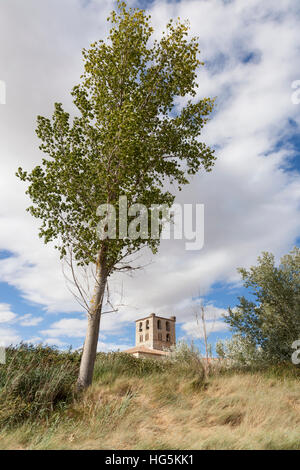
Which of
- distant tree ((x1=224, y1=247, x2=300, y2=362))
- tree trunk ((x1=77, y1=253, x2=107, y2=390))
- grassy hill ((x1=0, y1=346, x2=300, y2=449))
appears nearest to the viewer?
grassy hill ((x1=0, y1=346, x2=300, y2=449))

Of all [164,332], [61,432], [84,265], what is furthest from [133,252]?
[164,332]

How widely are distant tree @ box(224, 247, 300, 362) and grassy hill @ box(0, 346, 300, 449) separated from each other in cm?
300

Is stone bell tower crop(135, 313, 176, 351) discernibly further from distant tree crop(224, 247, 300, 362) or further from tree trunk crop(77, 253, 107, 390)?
tree trunk crop(77, 253, 107, 390)

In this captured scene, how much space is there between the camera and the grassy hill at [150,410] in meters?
6.45

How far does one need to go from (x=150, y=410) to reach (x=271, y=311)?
8.81 meters

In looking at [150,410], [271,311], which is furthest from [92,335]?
[271,311]

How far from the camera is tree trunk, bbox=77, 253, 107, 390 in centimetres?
989

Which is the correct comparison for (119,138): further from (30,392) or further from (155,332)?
(155,332)

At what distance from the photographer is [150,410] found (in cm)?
827

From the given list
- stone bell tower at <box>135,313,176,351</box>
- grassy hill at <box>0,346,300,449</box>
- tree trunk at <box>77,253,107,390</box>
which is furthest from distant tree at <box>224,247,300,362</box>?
stone bell tower at <box>135,313,176,351</box>

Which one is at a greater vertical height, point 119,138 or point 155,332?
point 119,138

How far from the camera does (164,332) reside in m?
98.0
